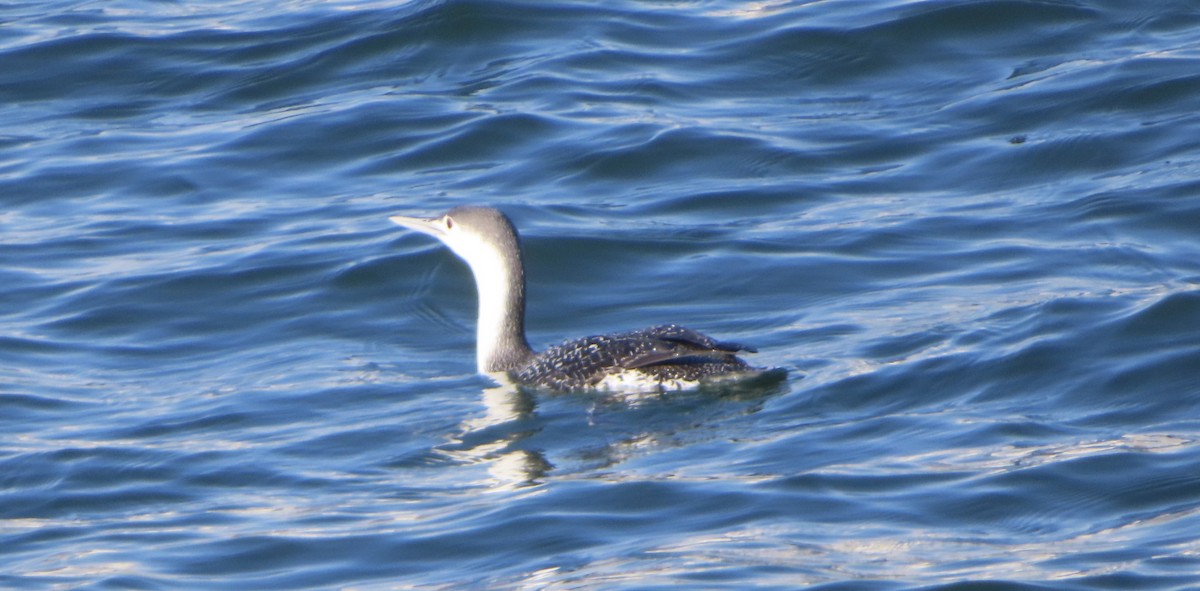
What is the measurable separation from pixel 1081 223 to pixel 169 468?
5.27m

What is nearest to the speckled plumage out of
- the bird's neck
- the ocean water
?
the ocean water

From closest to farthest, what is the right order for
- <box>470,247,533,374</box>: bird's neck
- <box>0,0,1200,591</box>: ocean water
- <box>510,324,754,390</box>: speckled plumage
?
<box>0,0,1200,591</box>: ocean water → <box>510,324,754,390</box>: speckled plumage → <box>470,247,533,374</box>: bird's neck

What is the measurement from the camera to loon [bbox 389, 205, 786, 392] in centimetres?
860

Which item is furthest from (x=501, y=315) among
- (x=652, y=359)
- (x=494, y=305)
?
(x=652, y=359)

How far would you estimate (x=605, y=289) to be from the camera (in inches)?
417

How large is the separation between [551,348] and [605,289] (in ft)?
4.17

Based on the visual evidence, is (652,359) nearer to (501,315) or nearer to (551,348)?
(551,348)

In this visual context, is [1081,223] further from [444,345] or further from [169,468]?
[169,468]

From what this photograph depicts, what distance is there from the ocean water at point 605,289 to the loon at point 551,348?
0.12 meters

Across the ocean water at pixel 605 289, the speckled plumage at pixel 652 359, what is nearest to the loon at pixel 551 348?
the speckled plumage at pixel 652 359

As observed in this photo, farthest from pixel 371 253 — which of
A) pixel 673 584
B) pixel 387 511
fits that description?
pixel 673 584

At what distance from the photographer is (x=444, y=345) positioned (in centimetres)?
1014

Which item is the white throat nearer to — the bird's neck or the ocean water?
the bird's neck

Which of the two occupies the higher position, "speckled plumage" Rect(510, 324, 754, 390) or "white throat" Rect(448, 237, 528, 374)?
"white throat" Rect(448, 237, 528, 374)
